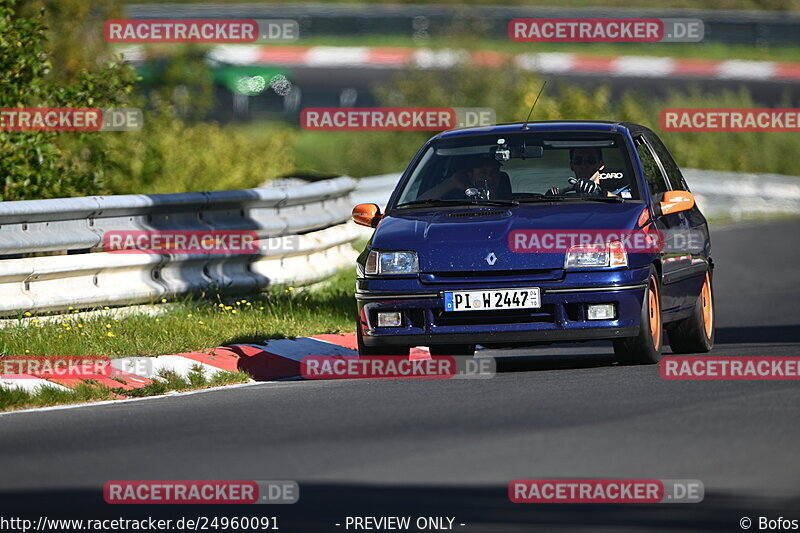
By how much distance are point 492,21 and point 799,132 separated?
12.0 meters

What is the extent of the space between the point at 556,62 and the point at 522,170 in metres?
34.4

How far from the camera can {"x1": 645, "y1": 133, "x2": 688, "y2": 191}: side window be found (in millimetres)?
12023

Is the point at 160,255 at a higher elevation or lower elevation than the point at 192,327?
higher

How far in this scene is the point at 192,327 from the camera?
1175 cm

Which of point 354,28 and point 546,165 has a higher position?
point 354,28

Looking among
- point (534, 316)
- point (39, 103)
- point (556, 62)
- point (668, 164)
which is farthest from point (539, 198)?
point (556, 62)

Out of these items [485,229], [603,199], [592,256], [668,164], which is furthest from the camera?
[668,164]

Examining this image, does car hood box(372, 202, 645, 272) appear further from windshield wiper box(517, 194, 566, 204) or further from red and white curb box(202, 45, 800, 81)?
red and white curb box(202, 45, 800, 81)

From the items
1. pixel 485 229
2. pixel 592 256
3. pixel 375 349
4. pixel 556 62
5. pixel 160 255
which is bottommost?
pixel 375 349

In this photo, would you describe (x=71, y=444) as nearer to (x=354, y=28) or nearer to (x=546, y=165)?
(x=546, y=165)

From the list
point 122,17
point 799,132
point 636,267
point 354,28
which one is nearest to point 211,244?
point 636,267

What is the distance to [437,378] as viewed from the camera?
10.2 m

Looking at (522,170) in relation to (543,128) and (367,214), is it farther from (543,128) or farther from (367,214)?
(367,214)

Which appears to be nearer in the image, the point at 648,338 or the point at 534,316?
the point at 534,316
